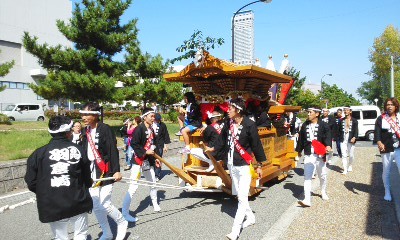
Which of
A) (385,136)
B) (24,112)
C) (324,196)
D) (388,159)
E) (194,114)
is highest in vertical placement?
(194,114)

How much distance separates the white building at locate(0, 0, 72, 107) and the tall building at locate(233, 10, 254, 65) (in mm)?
26541

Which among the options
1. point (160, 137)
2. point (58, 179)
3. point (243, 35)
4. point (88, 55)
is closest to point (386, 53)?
point (243, 35)

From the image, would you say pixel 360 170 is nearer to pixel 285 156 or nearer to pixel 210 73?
pixel 285 156

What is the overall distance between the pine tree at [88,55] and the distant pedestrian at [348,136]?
30.3 ft

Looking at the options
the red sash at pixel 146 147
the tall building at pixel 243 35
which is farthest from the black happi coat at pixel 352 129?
the red sash at pixel 146 147

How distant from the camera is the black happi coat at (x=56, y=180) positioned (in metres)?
3.33

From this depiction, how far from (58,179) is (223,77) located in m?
4.66

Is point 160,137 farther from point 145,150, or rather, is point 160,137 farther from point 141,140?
point 145,150

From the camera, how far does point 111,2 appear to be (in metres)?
14.6

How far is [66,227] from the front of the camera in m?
3.51

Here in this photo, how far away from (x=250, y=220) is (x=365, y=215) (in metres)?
2.02

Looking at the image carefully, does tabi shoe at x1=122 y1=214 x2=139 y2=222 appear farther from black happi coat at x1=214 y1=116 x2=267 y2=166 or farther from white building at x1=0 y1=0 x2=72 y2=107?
white building at x1=0 y1=0 x2=72 y2=107

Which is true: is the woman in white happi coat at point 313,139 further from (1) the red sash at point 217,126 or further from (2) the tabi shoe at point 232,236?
(2) the tabi shoe at point 232,236

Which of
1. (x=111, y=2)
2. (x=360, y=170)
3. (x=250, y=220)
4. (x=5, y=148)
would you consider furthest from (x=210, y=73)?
(x=111, y=2)
